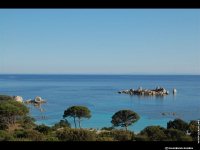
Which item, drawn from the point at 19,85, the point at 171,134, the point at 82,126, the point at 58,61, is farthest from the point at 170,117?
the point at 19,85

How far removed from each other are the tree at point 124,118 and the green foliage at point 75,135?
1.76 ft

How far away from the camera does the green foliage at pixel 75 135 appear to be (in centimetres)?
278

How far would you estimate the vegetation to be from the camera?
264 cm

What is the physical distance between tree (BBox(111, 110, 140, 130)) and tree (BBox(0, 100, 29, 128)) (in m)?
0.98

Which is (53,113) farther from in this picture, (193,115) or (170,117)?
(193,115)

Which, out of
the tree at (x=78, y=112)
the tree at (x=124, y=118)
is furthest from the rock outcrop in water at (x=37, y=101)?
the tree at (x=124, y=118)

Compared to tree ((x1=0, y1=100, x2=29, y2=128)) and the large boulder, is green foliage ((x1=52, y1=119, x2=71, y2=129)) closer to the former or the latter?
tree ((x1=0, y1=100, x2=29, y2=128))

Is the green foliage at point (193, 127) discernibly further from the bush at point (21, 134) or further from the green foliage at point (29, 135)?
the bush at point (21, 134)

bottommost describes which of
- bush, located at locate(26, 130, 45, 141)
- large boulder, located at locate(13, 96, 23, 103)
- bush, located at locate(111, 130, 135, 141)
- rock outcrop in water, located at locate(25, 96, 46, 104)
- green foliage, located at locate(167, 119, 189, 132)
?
bush, located at locate(111, 130, 135, 141)

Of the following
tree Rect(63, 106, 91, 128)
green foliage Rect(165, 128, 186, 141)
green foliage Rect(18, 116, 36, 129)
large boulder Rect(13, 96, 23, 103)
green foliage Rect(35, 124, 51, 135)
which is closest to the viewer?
green foliage Rect(165, 128, 186, 141)

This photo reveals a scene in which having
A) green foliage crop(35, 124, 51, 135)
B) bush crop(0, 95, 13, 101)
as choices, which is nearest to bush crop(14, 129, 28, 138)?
green foliage crop(35, 124, 51, 135)

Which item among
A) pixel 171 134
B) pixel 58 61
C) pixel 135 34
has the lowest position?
pixel 171 134
